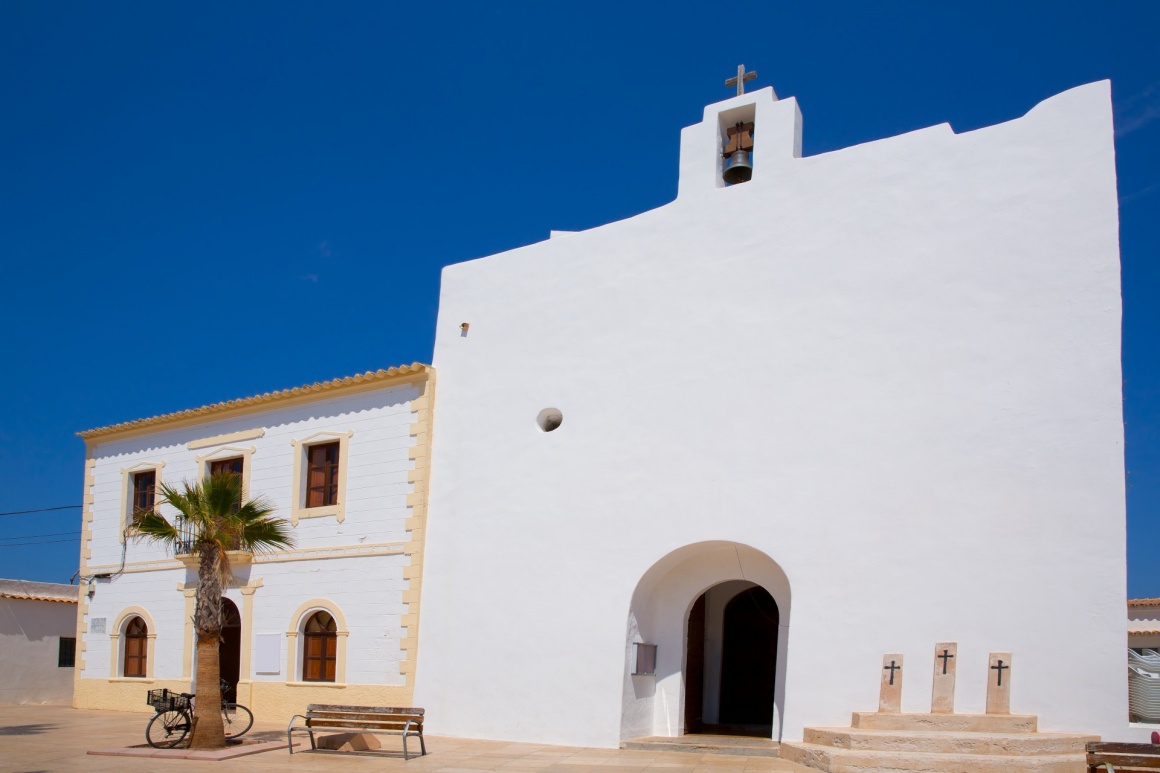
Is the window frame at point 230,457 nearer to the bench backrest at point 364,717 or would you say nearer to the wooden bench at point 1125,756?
the bench backrest at point 364,717

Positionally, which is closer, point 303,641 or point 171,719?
point 171,719

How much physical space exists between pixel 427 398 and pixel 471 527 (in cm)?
212

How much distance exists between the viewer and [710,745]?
1209cm

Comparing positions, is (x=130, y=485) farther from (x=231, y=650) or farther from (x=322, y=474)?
(x=322, y=474)

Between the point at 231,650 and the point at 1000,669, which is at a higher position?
the point at 1000,669

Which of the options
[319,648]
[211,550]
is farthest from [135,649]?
[211,550]

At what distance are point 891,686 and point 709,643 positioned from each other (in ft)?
13.1

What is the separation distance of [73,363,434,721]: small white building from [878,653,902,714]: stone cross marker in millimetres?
6539

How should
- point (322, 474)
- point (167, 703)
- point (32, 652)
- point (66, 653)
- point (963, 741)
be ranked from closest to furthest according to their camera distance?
1. point (963, 741)
2. point (167, 703)
3. point (322, 474)
4. point (32, 652)
5. point (66, 653)

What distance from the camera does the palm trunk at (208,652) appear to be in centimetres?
1216

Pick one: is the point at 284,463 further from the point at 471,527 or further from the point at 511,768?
the point at 511,768

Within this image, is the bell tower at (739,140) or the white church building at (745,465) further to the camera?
the bell tower at (739,140)

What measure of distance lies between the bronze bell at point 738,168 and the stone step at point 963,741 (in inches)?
282

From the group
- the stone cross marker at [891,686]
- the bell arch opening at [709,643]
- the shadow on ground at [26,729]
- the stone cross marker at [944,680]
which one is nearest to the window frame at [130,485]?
the shadow on ground at [26,729]
